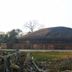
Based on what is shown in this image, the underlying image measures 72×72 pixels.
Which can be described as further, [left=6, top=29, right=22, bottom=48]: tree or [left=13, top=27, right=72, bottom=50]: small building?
[left=6, top=29, right=22, bottom=48]: tree

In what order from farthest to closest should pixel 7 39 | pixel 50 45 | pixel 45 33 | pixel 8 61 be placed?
pixel 45 33
pixel 7 39
pixel 50 45
pixel 8 61

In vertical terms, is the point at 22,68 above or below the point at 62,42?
below

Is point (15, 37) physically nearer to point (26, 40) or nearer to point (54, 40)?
point (26, 40)

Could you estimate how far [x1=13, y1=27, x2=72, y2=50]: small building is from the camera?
204 feet

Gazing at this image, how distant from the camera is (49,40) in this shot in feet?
219

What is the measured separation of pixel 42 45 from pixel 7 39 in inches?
347

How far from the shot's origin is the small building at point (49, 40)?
6203cm

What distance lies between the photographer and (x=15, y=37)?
6888cm

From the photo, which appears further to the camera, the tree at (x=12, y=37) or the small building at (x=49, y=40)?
the tree at (x=12, y=37)

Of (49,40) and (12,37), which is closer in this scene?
(49,40)

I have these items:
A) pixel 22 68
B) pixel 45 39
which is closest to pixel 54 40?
pixel 45 39

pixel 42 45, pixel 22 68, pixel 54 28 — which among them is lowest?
pixel 22 68

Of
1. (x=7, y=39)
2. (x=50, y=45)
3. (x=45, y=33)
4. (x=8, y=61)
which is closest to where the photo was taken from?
(x=8, y=61)

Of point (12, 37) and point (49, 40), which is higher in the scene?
point (12, 37)
